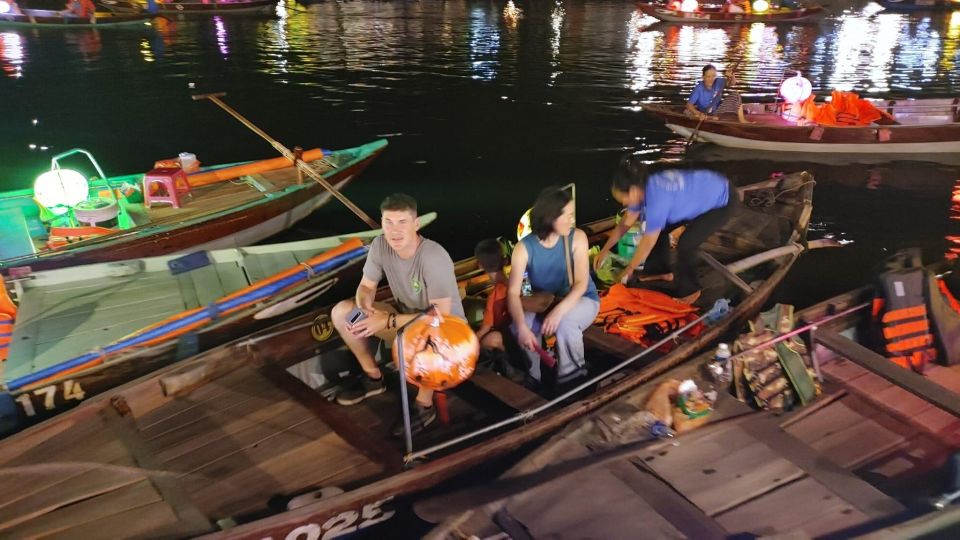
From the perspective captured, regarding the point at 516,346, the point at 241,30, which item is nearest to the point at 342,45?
the point at 241,30

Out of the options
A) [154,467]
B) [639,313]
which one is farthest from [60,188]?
[639,313]

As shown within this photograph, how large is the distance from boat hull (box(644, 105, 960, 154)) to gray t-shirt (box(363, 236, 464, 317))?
11.4m

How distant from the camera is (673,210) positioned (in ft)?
21.6

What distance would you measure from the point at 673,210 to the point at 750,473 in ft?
9.72

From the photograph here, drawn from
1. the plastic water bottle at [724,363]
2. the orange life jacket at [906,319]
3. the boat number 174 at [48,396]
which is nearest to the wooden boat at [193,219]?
the boat number 174 at [48,396]

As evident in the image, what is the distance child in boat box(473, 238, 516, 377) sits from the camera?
18.2ft

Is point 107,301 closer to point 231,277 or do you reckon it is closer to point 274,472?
point 231,277

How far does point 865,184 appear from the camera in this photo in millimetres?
13734

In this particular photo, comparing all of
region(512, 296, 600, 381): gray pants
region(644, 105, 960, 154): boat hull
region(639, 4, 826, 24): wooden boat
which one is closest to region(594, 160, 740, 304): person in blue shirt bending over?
region(512, 296, 600, 381): gray pants

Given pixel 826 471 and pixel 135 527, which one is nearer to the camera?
pixel 135 527

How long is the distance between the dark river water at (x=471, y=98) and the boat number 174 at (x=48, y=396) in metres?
6.24

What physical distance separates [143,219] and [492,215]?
6.19 m

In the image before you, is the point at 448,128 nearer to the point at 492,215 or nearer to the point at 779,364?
the point at 492,215

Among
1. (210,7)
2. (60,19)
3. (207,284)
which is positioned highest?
(210,7)
